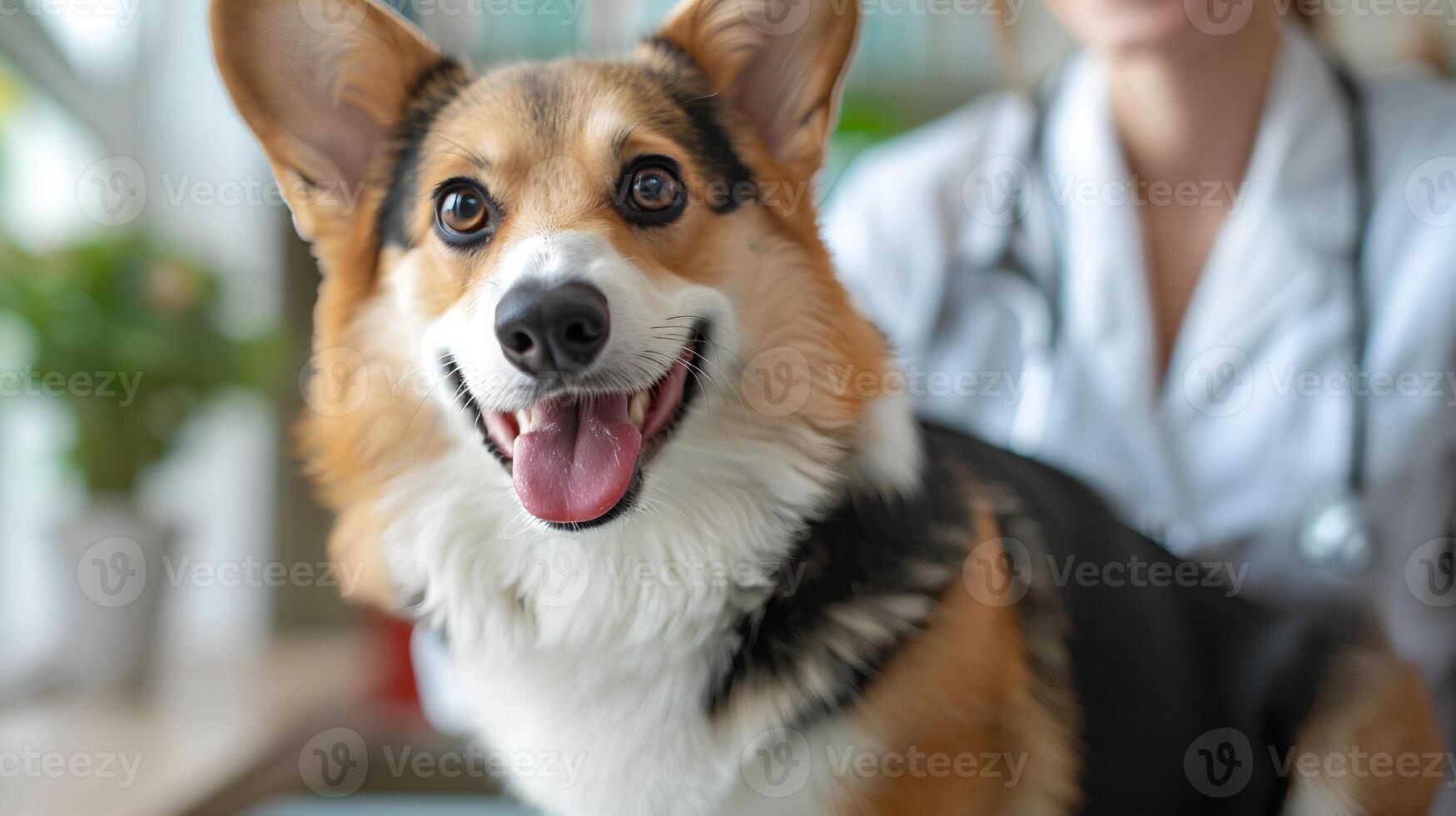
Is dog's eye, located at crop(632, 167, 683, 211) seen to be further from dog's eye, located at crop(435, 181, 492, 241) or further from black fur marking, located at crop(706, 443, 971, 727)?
black fur marking, located at crop(706, 443, 971, 727)

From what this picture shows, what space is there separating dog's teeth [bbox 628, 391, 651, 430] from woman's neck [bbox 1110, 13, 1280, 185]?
2.57 ft

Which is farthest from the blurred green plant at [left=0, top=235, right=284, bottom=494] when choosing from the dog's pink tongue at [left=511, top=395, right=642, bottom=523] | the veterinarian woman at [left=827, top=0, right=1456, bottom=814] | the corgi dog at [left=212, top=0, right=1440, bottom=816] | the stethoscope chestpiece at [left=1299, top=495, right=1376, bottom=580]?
the stethoscope chestpiece at [left=1299, top=495, right=1376, bottom=580]

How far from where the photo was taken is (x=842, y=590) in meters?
0.81

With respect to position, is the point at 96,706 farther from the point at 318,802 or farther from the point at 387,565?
the point at 387,565

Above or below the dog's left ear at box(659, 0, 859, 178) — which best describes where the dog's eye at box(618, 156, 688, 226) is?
below

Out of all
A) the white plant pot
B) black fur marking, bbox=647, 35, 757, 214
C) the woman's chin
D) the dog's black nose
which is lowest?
the white plant pot

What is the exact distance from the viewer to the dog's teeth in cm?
77

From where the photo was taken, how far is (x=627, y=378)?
0.74 metres

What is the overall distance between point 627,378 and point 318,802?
102 cm

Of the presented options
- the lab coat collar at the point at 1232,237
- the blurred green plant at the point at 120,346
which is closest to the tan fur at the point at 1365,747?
the lab coat collar at the point at 1232,237

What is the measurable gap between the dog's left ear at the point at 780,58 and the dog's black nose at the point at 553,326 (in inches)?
11.0

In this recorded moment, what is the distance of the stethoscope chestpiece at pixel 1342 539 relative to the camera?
103 centimetres

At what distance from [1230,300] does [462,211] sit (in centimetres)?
91

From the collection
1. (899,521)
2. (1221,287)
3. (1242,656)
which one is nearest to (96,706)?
(899,521)
